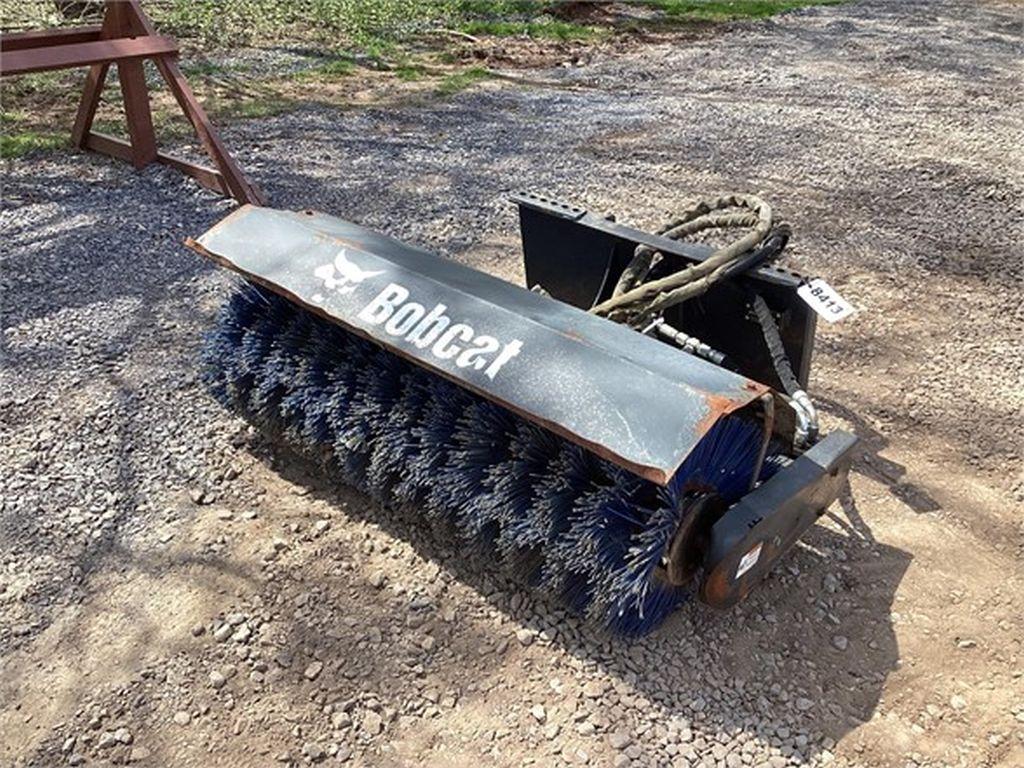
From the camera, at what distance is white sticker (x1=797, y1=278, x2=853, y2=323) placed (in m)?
2.37

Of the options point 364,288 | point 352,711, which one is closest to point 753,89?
point 364,288

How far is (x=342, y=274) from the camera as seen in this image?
2480 millimetres

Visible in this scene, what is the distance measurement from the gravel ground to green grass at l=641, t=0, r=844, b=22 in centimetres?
550

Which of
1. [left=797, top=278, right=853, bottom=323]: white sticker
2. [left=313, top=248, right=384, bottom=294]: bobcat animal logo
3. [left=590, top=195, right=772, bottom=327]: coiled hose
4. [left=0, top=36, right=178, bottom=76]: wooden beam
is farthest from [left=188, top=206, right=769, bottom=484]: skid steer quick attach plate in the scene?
[left=0, top=36, right=178, bottom=76]: wooden beam

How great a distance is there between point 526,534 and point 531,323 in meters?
0.45

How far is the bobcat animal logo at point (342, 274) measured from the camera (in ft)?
8.03

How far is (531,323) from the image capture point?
2199 millimetres

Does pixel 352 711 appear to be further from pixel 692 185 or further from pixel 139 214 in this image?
pixel 692 185

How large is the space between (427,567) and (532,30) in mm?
7332

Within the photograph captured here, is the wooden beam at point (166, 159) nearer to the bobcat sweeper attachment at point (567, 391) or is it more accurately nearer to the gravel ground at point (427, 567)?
the gravel ground at point (427, 567)

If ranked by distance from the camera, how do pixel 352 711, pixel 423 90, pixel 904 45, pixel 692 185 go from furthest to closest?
pixel 904 45 < pixel 423 90 < pixel 692 185 < pixel 352 711

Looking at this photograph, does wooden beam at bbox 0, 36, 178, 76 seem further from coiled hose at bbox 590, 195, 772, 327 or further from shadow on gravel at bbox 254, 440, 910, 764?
coiled hose at bbox 590, 195, 772, 327

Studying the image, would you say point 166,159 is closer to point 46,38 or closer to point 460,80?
point 46,38

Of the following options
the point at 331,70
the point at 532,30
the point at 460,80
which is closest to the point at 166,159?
the point at 331,70
